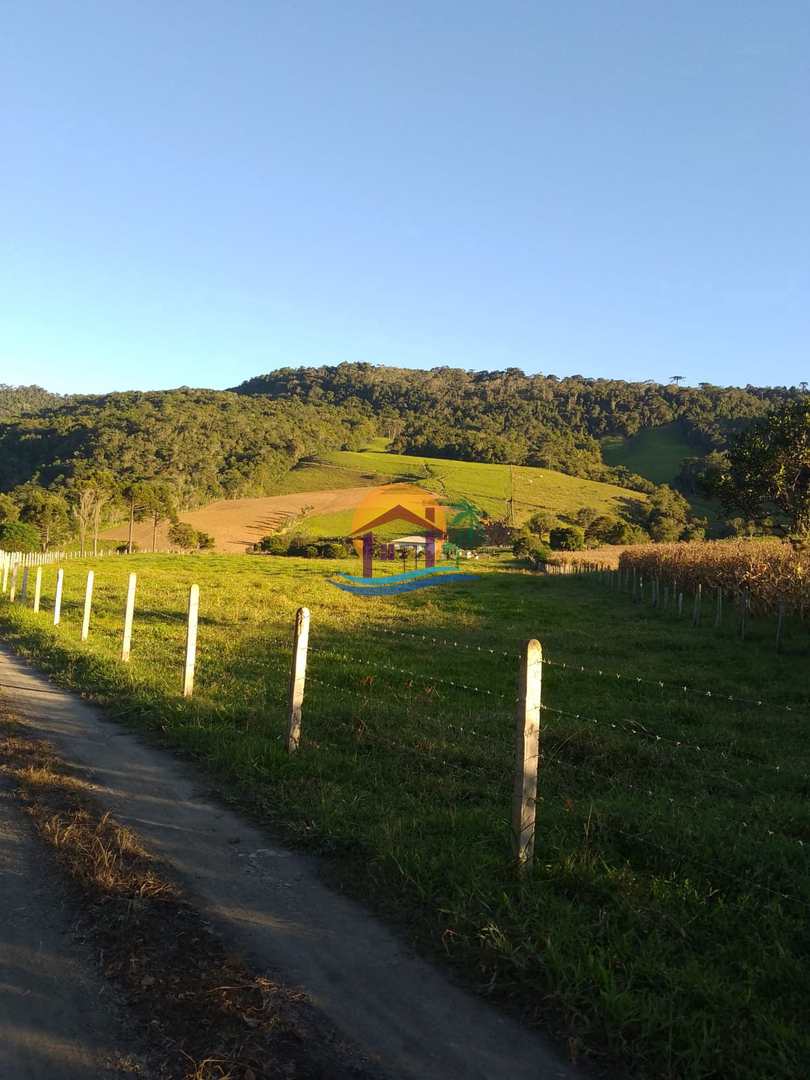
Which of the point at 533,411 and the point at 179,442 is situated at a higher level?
the point at 533,411

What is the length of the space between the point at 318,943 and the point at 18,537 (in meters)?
59.4

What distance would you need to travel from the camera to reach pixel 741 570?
25.5 metres

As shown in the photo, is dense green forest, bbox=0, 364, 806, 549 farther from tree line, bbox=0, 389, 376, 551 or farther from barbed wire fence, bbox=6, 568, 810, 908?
barbed wire fence, bbox=6, 568, 810, 908

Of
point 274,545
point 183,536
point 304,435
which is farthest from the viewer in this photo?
point 304,435

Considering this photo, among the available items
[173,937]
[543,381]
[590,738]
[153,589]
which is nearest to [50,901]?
[173,937]

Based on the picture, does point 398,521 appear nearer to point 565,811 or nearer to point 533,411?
point 565,811

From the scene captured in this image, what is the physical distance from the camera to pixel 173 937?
3.85 metres

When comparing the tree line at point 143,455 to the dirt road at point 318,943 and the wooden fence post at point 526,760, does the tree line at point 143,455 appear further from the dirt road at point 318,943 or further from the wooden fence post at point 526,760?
the wooden fence post at point 526,760

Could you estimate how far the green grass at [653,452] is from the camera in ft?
382

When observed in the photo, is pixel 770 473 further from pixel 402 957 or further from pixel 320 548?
pixel 320 548

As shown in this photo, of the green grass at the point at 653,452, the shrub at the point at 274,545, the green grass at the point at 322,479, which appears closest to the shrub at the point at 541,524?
the shrub at the point at 274,545

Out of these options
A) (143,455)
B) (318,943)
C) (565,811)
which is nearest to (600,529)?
(143,455)

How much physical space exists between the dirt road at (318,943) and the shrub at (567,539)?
2375 inches

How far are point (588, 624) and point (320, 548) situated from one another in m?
42.1
